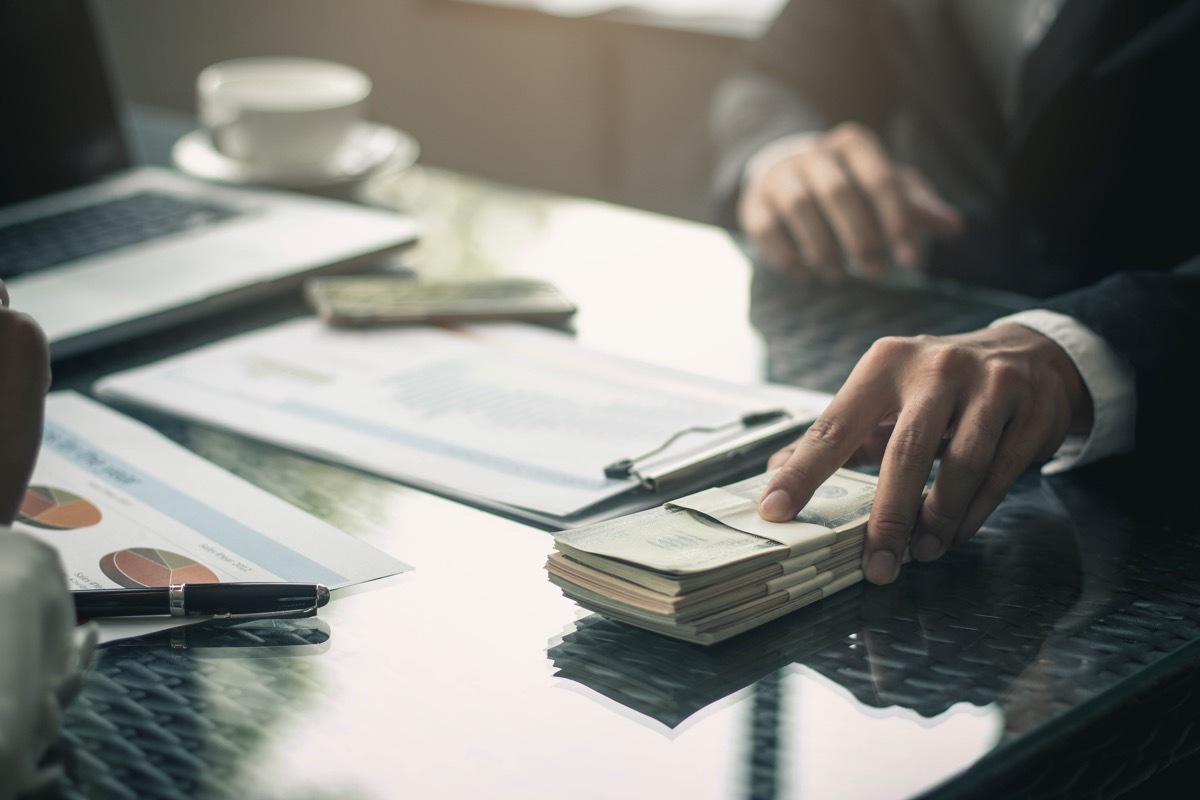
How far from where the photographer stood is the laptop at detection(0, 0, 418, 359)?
87 cm

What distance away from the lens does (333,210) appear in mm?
1056

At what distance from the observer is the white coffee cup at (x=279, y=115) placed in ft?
3.75

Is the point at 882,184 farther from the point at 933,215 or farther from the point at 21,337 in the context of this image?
the point at 21,337

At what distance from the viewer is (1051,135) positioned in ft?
3.56

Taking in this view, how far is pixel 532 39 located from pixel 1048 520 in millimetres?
2009

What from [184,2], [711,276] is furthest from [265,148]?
[184,2]

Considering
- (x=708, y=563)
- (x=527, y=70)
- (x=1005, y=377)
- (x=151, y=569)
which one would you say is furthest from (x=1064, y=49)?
(x=527, y=70)

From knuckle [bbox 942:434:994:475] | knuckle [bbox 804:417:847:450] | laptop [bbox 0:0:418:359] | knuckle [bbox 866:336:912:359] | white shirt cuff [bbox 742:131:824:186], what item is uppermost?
laptop [bbox 0:0:418:359]

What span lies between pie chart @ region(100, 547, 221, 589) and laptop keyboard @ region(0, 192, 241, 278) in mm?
466

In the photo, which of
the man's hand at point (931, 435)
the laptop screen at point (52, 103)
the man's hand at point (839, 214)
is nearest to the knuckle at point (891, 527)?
the man's hand at point (931, 435)

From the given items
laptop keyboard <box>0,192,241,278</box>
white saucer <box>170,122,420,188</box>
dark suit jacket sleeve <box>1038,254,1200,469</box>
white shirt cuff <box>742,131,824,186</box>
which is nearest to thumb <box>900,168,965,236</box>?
white shirt cuff <box>742,131,824,186</box>

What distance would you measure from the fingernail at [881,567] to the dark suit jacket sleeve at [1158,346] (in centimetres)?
23

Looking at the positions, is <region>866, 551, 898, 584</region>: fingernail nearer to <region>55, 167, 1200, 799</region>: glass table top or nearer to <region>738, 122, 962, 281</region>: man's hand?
<region>55, 167, 1200, 799</region>: glass table top

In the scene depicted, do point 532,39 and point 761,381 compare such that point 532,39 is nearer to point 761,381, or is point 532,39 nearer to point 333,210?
point 333,210
